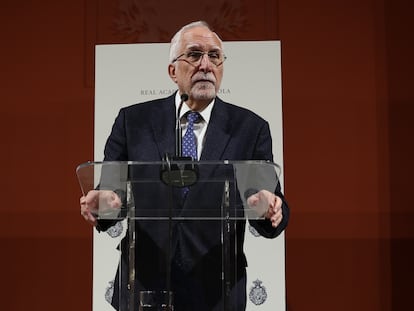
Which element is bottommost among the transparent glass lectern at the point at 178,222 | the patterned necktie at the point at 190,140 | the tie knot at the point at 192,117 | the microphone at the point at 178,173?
the transparent glass lectern at the point at 178,222

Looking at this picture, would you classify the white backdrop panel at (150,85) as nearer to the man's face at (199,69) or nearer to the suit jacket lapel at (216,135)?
the man's face at (199,69)

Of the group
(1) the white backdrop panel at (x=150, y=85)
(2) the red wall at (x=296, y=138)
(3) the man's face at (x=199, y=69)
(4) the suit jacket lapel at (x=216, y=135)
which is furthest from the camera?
(2) the red wall at (x=296, y=138)

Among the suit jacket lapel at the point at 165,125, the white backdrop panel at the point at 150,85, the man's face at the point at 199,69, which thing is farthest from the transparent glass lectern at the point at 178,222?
the white backdrop panel at the point at 150,85

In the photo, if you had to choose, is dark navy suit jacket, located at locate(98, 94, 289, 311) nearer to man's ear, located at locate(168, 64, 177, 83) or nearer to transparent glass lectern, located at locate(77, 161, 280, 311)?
transparent glass lectern, located at locate(77, 161, 280, 311)

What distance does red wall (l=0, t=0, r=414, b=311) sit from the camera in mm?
3855

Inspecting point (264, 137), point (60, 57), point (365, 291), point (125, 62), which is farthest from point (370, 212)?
point (60, 57)

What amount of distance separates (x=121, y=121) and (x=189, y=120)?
0.54 metres

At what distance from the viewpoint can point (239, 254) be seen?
2.50m

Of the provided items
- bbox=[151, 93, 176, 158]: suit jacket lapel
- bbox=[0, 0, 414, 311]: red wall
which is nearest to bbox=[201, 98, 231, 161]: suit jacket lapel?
bbox=[151, 93, 176, 158]: suit jacket lapel

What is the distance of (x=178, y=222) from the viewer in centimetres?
221

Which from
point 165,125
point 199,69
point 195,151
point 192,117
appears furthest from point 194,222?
point 199,69

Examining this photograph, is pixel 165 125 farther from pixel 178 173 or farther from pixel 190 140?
pixel 178 173

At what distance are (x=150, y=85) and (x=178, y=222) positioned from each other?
5.75 feet

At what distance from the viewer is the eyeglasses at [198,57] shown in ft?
11.4
